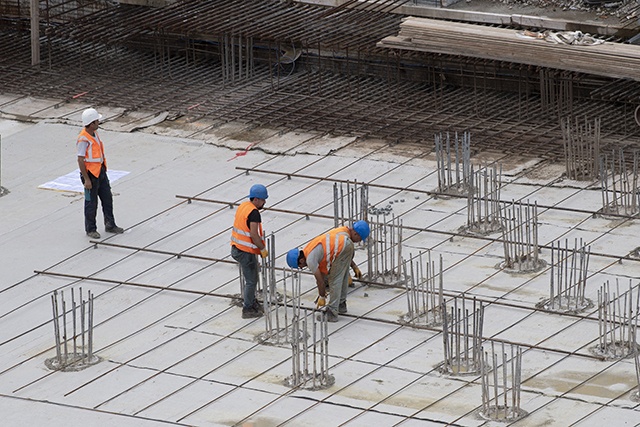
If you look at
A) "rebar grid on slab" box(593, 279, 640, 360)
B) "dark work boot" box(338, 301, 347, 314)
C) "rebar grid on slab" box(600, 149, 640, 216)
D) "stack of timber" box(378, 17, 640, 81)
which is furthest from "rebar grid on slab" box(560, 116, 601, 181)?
"dark work boot" box(338, 301, 347, 314)

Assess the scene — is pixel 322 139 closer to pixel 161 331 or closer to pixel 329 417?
pixel 161 331

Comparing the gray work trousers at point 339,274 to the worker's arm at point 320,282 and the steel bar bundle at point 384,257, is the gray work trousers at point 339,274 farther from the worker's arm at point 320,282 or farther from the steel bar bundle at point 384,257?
the steel bar bundle at point 384,257

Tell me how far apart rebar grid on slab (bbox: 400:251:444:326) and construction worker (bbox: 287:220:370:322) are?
0.77 m

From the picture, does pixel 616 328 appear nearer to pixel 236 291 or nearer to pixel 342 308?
pixel 342 308

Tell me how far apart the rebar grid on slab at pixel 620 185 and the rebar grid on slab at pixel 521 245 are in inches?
48.0

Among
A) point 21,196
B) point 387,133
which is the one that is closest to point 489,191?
point 387,133

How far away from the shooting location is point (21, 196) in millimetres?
21281

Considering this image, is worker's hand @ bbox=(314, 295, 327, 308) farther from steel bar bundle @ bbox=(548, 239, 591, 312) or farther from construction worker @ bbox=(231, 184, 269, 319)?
steel bar bundle @ bbox=(548, 239, 591, 312)

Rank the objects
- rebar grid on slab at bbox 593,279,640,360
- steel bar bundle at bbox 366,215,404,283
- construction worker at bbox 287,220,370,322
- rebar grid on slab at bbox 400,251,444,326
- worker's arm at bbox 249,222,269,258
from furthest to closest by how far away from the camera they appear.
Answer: steel bar bundle at bbox 366,215,404,283
rebar grid on slab at bbox 400,251,444,326
worker's arm at bbox 249,222,269,258
construction worker at bbox 287,220,370,322
rebar grid on slab at bbox 593,279,640,360

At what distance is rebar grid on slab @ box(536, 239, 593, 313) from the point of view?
16.8m

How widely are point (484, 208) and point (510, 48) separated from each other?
379 cm

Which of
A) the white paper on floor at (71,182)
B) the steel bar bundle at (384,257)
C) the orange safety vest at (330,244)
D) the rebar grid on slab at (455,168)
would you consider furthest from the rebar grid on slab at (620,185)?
the white paper on floor at (71,182)

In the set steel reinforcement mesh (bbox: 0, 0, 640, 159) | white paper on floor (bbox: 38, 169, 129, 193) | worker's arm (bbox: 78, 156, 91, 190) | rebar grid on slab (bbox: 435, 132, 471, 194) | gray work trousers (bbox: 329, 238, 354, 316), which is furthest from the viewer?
steel reinforcement mesh (bbox: 0, 0, 640, 159)

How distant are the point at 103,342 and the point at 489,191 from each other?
6.08m
